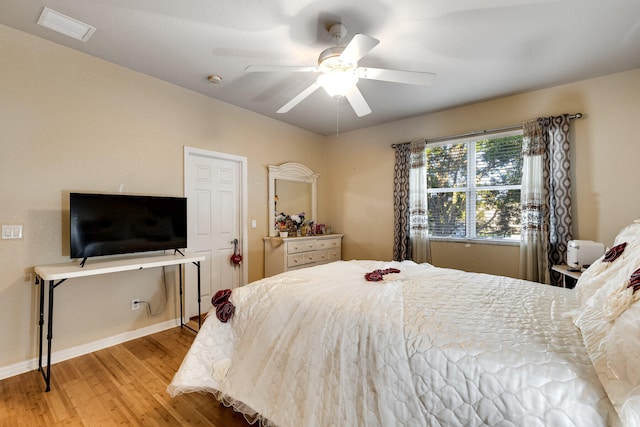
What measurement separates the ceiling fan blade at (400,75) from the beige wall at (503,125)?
205cm

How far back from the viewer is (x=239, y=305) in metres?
1.83

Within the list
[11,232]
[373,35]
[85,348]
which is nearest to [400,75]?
[373,35]

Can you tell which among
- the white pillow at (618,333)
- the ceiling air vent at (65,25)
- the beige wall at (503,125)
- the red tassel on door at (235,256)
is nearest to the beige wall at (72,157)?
the ceiling air vent at (65,25)

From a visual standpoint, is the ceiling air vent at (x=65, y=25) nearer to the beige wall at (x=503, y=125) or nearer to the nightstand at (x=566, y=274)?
the beige wall at (x=503, y=125)

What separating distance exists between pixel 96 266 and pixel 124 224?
1.45ft

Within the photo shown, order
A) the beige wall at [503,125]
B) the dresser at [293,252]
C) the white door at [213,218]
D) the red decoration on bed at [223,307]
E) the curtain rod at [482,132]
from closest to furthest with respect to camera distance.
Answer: the red decoration on bed at [223,307]
the beige wall at [503,125]
the curtain rod at [482,132]
the white door at [213,218]
the dresser at [293,252]

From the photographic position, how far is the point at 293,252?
3967 mm

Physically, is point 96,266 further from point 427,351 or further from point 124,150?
point 427,351

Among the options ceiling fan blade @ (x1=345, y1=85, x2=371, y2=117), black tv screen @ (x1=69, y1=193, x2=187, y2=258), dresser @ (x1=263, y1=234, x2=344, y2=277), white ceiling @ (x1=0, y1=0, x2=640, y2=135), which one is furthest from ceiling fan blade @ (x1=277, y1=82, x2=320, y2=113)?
dresser @ (x1=263, y1=234, x2=344, y2=277)

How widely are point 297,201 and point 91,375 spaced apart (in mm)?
3203

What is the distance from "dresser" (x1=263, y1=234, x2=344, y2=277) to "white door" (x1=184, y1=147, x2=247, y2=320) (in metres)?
0.37

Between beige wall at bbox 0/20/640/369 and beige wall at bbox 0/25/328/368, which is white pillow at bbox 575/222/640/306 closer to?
beige wall at bbox 0/20/640/369

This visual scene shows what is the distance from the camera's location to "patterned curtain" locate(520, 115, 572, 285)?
3045 millimetres

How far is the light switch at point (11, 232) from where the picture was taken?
2.17 m
